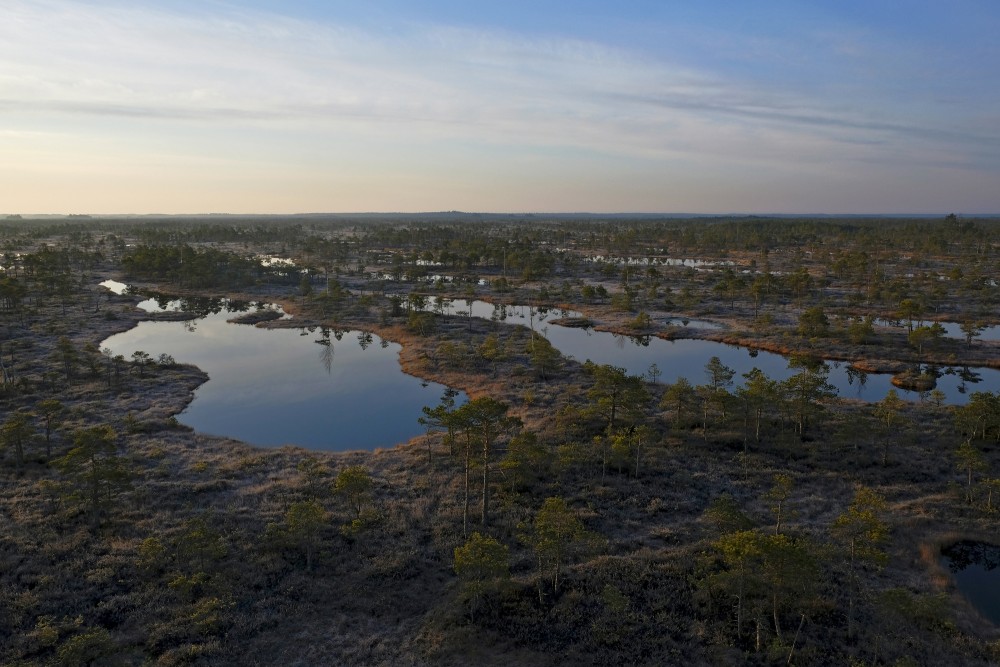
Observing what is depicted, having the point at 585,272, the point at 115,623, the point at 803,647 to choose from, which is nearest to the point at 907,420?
the point at 803,647

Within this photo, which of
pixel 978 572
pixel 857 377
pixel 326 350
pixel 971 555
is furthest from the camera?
pixel 326 350

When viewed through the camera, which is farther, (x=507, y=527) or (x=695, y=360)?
(x=695, y=360)

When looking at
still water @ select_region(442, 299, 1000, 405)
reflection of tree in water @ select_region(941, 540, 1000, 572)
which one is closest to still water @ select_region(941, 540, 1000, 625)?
reflection of tree in water @ select_region(941, 540, 1000, 572)

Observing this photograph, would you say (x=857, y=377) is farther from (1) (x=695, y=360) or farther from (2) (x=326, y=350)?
(2) (x=326, y=350)

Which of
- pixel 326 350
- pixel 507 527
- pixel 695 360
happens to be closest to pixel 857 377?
pixel 695 360

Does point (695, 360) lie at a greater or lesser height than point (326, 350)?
greater

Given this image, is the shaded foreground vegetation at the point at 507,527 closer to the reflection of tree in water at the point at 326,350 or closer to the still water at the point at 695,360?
the still water at the point at 695,360

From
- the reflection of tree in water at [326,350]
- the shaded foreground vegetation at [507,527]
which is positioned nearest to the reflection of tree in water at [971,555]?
the shaded foreground vegetation at [507,527]

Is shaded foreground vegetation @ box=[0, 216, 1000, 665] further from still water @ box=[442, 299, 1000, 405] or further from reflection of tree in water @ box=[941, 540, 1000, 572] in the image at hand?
still water @ box=[442, 299, 1000, 405]
